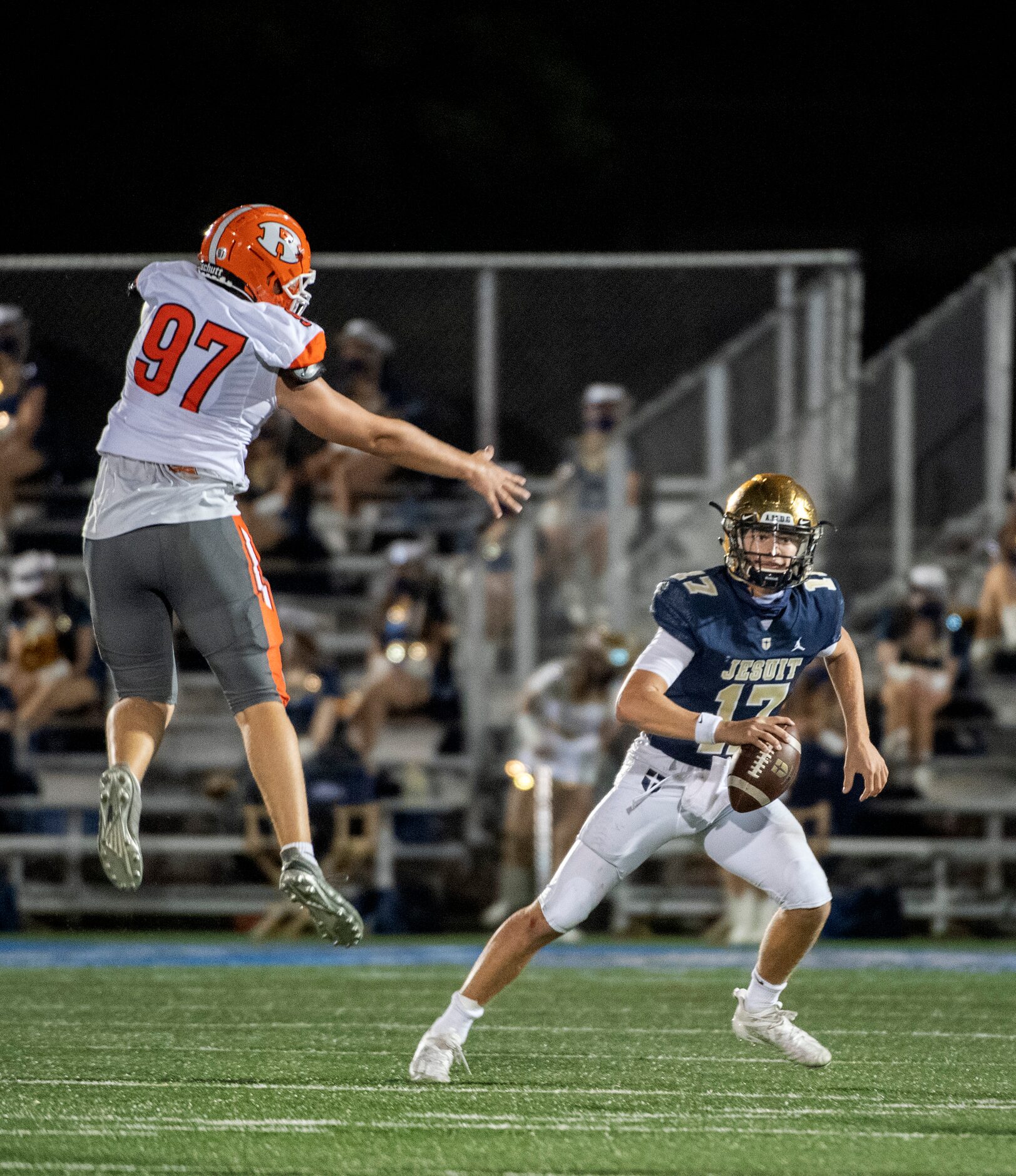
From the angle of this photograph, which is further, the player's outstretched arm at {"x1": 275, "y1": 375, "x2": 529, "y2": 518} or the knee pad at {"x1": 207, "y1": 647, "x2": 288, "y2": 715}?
the knee pad at {"x1": 207, "y1": 647, "x2": 288, "y2": 715}

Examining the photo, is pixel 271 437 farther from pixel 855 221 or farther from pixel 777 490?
pixel 855 221

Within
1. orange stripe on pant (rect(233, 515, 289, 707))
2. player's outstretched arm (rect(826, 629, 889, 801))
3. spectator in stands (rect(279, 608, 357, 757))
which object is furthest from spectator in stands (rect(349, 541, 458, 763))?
orange stripe on pant (rect(233, 515, 289, 707))

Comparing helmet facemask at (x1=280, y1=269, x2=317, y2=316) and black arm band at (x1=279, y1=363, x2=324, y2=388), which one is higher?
helmet facemask at (x1=280, y1=269, x2=317, y2=316)

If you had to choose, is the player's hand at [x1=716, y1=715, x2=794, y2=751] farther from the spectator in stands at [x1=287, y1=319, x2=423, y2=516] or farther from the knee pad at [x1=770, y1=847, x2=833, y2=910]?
the spectator in stands at [x1=287, y1=319, x2=423, y2=516]

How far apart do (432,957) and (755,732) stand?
4.95 m

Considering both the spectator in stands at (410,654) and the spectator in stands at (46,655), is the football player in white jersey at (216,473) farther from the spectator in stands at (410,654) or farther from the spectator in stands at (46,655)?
the spectator in stands at (46,655)

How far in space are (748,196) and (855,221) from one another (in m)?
1.29

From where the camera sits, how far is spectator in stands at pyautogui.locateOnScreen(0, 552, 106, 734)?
37.6ft

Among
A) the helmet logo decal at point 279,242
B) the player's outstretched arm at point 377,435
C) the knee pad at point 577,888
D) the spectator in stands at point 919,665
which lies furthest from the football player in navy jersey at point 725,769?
the spectator in stands at point 919,665

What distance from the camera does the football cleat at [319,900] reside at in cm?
537

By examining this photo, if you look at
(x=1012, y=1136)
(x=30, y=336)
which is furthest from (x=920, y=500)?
(x=1012, y=1136)

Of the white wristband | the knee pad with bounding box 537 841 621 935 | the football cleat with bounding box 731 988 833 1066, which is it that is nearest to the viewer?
the white wristband

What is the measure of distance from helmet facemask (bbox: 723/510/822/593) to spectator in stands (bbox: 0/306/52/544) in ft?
22.0

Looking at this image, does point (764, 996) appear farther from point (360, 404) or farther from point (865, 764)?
point (360, 404)
